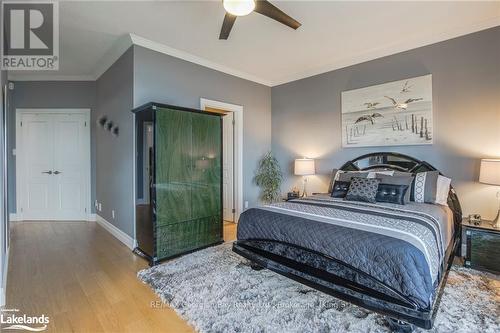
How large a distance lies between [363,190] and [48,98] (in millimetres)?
5988

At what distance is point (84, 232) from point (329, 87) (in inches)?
192

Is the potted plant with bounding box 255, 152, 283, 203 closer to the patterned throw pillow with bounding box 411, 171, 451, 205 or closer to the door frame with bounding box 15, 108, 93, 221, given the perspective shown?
the patterned throw pillow with bounding box 411, 171, 451, 205

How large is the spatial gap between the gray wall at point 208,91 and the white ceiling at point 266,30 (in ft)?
0.62

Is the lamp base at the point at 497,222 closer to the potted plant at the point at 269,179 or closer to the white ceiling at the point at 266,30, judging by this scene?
the white ceiling at the point at 266,30

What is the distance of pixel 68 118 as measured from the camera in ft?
16.8

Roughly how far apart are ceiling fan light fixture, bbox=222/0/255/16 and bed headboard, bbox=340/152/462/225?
→ 9.41ft

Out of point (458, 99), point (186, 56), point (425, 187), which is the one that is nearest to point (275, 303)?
point (425, 187)

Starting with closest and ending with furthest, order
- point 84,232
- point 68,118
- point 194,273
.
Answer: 1. point 194,273
2. point 84,232
3. point 68,118

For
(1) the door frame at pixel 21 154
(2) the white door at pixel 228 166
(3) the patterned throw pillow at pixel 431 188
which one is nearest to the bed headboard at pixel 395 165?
(3) the patterned throw pillow at pixel 431 188

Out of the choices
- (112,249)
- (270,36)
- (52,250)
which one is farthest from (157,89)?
(52,250)

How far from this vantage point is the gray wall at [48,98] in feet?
16.2

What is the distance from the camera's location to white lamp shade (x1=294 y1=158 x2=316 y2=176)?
175 inches

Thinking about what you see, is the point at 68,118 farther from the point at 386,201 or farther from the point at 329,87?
the point at 386,201

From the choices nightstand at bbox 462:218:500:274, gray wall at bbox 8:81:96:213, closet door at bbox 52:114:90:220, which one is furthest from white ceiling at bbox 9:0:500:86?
nightstand at bbox 462:218:500:274
